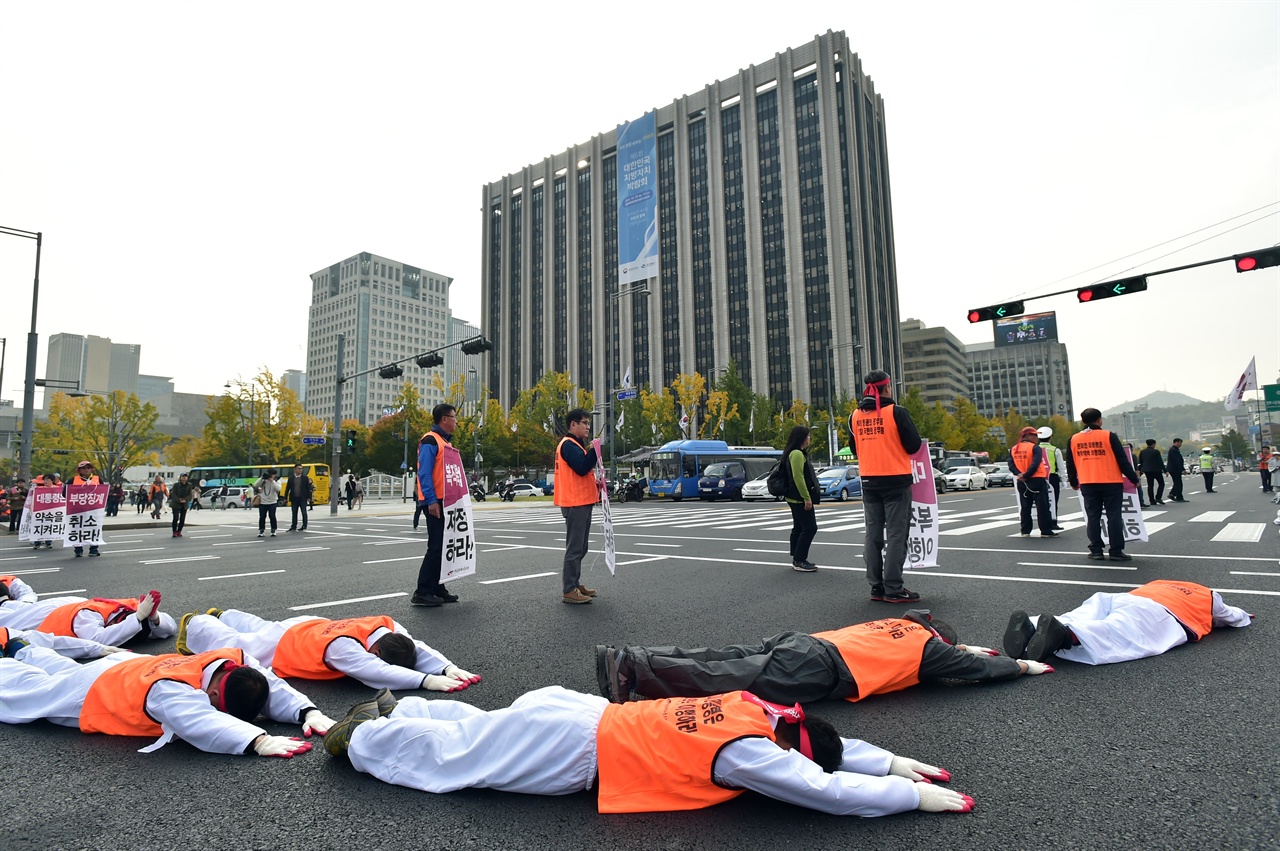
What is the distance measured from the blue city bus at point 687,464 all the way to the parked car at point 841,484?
12.3ft

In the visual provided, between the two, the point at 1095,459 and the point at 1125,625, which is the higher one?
the point at 1095,459

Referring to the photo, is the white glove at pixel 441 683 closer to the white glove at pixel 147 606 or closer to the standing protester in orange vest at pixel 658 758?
the standing protester in orange vest at pixel 658 758

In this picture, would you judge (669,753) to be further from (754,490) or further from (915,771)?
(754,490)

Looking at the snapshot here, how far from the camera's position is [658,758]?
2.22m

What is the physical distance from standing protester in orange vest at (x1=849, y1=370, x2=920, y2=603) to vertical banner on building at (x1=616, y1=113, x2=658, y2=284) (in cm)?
4800

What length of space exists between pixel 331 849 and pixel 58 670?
2423 millimetres

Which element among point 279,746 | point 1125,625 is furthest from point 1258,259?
point 279,746

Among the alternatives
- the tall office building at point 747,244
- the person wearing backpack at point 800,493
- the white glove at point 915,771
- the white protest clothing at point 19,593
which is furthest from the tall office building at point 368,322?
the white glove at point 915,771

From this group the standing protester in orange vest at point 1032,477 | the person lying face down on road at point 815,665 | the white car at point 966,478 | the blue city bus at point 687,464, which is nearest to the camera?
the person lying face down on road at point 815,665

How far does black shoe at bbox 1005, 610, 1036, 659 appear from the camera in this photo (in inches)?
144

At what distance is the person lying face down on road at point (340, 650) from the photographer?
11.5 feet

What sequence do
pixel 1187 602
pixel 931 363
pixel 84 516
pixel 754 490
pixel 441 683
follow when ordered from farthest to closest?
1. pixel 931 363
2. pixel 754 490
3. pixel 84 516
4. pixel 1187 602
5. pixel 441 683

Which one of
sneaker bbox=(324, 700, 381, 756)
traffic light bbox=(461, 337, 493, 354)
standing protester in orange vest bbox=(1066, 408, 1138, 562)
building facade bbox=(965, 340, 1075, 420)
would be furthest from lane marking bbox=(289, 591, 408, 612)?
building facade bbox=(965, 340, 1075, 420)

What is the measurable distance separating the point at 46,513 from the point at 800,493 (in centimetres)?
1445
